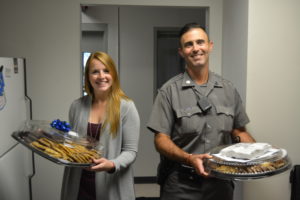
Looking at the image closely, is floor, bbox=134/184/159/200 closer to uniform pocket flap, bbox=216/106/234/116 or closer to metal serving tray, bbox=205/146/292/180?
uniform pocket flap, bbox=216/106/234/116

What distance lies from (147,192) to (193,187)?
232cm

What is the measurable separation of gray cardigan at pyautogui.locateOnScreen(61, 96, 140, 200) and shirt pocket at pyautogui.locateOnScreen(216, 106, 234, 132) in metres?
0.43

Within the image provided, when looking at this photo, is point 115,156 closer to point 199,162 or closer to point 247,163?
point 199,162

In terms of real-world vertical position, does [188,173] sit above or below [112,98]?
below

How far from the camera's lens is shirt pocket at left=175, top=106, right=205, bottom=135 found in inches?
59.6

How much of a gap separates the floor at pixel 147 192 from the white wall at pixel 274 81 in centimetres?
167

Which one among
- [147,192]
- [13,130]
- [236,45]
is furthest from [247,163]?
[147,192]

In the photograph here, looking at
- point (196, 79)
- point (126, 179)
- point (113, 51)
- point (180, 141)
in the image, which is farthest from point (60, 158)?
point (113, 51)

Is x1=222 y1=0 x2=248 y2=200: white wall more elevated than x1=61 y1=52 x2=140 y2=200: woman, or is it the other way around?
x1=222 y1=0 x2=248 y2=200: white wall

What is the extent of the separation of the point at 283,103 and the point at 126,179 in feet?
4.08

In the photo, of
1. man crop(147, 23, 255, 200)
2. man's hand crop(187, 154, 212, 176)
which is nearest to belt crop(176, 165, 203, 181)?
man crop(147, 23, 255, 200)

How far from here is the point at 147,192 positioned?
371 cm

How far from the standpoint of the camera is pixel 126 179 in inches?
60.6

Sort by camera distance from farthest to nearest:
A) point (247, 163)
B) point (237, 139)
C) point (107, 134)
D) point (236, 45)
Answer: point (236, 45) → point (237, 139) → point (107, 134) → point (247, 163)
